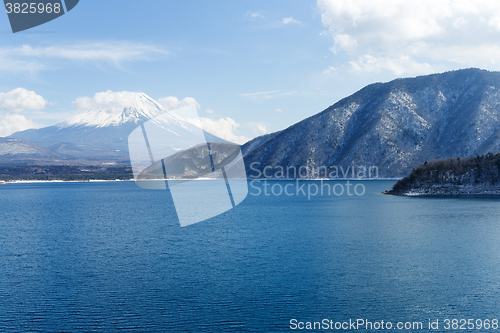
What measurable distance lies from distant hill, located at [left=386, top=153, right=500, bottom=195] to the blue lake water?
189ft

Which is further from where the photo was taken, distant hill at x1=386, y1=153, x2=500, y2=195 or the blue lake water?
distant hill at x1=386, y1=153, x2=500, y2=195

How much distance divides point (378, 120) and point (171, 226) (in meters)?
164

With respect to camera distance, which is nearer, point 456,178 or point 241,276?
point 241,276

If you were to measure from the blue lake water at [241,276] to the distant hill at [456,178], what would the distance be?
5751cm

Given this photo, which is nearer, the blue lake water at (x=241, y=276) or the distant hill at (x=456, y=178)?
the blue lake water at (x=241, y=276)

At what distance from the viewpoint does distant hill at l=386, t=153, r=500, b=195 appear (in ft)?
322

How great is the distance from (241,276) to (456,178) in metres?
94.7

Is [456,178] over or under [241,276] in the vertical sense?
over

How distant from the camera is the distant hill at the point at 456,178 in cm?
9800

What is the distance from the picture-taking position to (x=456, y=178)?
10231 centimetres

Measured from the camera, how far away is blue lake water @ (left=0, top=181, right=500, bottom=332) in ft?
65.0

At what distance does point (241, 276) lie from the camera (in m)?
26.5

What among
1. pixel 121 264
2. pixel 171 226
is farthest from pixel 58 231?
pixel 121 264

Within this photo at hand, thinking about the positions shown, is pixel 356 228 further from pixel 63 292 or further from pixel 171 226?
pixel 63 292
